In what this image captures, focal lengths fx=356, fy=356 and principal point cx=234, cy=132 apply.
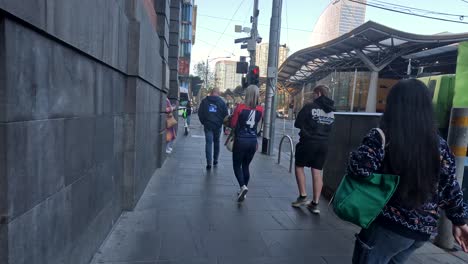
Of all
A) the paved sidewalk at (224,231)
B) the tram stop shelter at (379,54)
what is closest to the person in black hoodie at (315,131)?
the paved sidewalk at (224,231)

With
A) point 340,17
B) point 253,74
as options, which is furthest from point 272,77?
point 340,17

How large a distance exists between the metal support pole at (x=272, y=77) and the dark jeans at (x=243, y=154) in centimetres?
598

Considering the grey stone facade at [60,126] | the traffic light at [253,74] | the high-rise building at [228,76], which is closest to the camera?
the grey stone facade at [60,126]

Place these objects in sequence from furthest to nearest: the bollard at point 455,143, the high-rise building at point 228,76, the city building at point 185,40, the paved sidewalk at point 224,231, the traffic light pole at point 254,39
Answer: the high-rise building at point 228,76, the city building at point 185,40, the traffic light pole at point 254,39, the bollard at point 455,143, the paved sidewalk at point 224,231

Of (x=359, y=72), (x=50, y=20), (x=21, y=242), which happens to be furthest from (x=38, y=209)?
(x=359, y=72)

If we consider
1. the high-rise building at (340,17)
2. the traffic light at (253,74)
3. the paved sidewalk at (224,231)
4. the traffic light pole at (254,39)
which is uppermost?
the high-rise building at (340,17)

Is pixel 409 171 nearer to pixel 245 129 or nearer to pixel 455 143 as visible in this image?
pixel 455 143

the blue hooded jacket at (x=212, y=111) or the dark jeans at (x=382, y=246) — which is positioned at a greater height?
the blue hooded jacket at (x=212, y=111)

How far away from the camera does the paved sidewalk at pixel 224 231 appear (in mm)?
3570

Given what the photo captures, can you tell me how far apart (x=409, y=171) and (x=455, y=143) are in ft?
8.73

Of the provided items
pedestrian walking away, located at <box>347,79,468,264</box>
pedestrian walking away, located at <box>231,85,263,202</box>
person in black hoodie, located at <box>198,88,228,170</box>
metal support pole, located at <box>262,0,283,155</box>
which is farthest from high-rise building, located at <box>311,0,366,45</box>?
pedestrian walking away, located at <box>347,79,468,264</box>

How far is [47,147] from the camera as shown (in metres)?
2.10

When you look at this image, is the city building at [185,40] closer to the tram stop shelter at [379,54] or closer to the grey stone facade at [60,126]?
the tram stop shelter at [379,54]

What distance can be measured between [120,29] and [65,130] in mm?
1960
